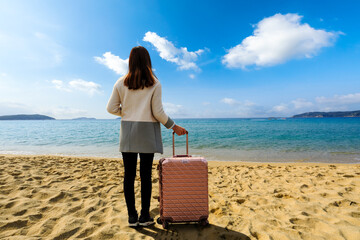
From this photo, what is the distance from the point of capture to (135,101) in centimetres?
210

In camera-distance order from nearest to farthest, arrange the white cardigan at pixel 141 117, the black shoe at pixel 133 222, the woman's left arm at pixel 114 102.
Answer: the white cardigan at pixel 141 117 < the woman's left arm at pixel 114 102 < the black shoe at pixel 133 222

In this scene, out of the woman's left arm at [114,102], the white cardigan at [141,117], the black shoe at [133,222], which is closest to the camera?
the white cardigan at [141,117]

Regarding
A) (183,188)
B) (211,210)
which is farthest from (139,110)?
(211,210)

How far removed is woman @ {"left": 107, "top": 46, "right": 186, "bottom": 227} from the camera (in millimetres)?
2043

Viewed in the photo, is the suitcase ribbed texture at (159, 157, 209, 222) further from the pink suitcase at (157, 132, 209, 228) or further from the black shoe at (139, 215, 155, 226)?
the black shoe at (139, 215, 155, 226)

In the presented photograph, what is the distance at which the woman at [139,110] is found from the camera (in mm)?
2043

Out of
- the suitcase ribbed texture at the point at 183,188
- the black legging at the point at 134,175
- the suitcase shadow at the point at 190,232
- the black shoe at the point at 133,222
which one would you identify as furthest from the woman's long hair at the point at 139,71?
the suitcase shadow at the point at 190,232

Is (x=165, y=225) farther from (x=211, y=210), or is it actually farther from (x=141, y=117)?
(x=141, y=117)

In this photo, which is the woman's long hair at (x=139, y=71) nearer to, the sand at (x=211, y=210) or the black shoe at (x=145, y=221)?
the black shoe at (x=145, y=221)

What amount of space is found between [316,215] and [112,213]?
299cm

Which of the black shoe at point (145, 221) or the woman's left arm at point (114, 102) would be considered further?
the black shoe at point (145, 221)

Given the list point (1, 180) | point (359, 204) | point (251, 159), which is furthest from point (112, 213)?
point (251, 159)

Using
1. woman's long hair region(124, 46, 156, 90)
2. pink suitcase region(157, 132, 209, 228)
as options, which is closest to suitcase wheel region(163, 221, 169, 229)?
pink suitcase region(157, 132, 209, 228)

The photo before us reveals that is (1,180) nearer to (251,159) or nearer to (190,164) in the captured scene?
(190,164)
